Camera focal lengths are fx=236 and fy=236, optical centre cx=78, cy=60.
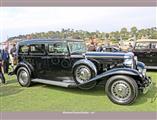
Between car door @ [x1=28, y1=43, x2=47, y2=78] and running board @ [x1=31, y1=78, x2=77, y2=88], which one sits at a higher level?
car door @ [x1=28, y1=43, x2=47, y2=78]

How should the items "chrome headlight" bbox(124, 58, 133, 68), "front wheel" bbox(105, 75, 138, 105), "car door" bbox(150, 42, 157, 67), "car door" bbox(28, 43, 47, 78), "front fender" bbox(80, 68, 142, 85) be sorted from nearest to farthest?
"front wheel" bbox(105, 75, 138, 105) → "front fender" bbox(80, 68, 142, 85) → "chrome headlight" bbox(124, 58, 133, 68) → "car door" bbox(28, 43, 47, 78) → "car door" bbox(150, 42, 157, 67)

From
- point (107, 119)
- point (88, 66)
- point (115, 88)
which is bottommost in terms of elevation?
point (107, 119)

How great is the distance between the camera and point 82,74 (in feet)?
24.0

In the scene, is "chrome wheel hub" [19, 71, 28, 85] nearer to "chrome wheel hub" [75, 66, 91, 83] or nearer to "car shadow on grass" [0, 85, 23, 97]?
"car shadow on grass" [0, 85, 23, 97]

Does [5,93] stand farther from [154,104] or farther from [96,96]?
[154,104]

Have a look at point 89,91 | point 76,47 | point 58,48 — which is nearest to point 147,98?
point 89,91

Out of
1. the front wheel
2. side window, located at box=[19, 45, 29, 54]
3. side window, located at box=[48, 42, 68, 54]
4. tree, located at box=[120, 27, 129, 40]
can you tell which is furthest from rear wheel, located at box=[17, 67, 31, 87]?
tree, located at box=[120, 27, 129, 40]

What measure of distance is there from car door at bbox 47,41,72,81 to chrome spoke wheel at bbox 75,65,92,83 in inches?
16.1

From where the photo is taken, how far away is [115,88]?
6.49 metres

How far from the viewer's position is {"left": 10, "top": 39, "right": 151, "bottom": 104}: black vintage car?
253 inches

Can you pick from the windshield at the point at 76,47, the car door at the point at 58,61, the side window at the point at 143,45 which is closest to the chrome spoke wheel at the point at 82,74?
the car door at the point at 58,61

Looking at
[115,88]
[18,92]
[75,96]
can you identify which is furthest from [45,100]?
[115,88]

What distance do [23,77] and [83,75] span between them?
8.74 feet

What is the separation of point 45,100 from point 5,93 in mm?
1694
